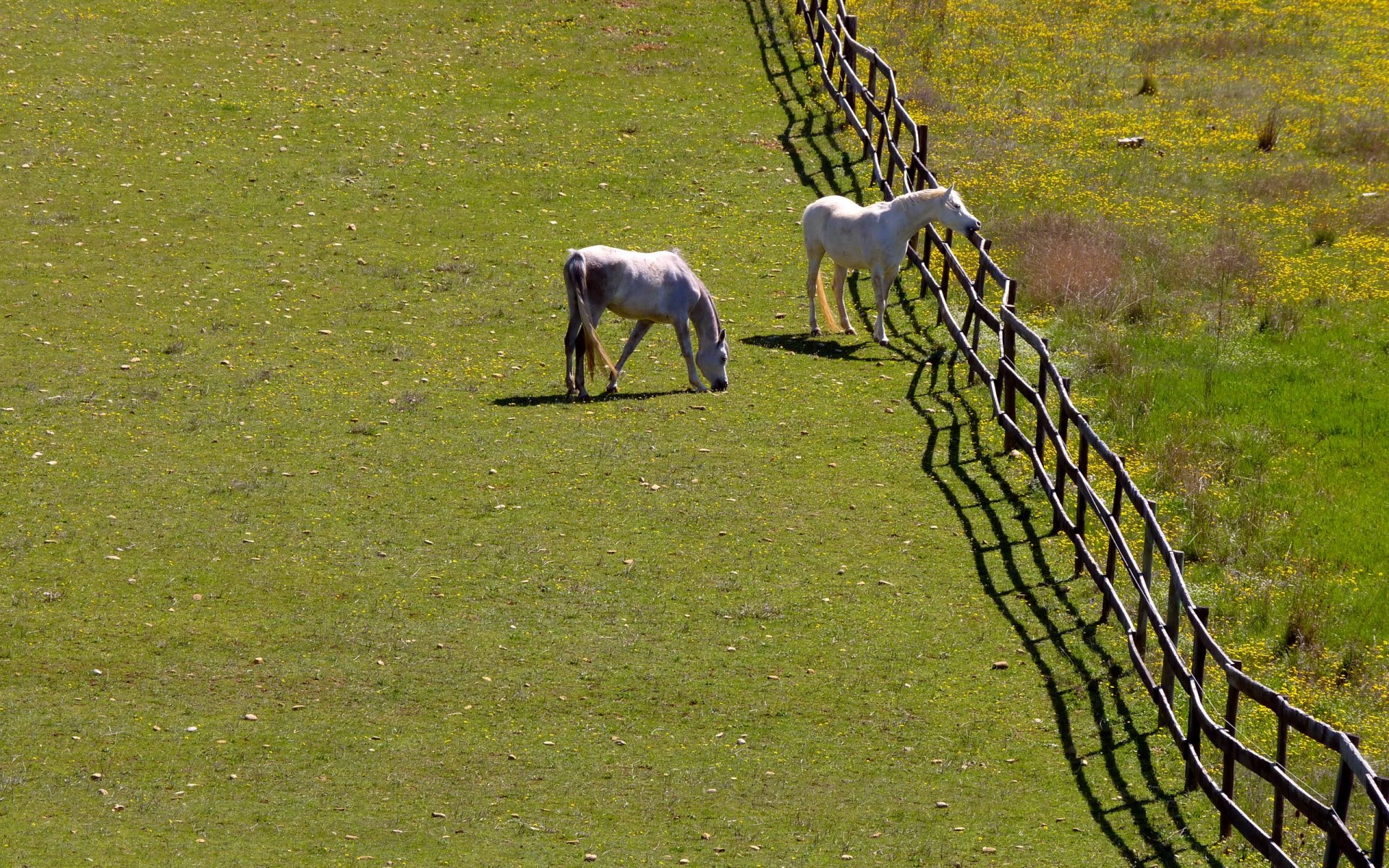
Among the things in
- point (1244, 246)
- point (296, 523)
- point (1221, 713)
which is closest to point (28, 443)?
point (296, 523)

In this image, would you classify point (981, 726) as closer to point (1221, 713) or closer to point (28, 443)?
point (1221, 713)

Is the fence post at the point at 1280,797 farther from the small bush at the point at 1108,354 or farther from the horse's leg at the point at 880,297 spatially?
the horse's leg at the point at 880,297

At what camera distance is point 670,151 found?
25797 mm

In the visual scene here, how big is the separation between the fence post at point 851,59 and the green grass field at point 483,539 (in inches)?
28.1

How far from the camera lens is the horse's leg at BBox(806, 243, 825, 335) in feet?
66.2

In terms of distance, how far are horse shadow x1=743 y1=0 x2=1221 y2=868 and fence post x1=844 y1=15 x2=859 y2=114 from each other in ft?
8.03

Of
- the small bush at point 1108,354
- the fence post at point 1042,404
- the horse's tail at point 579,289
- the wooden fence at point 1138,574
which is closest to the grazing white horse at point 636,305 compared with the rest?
the horse's tail at point 579,289

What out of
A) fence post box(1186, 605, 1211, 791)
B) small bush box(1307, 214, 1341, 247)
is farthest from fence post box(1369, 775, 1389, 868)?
small bush box(1307, 214, 1341, 247)

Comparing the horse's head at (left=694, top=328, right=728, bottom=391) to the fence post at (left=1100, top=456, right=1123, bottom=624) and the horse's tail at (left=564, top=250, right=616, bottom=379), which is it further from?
the fence post at (left=1100, top=456, right=1123, bottom=624)

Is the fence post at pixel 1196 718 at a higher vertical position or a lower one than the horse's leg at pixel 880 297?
lower

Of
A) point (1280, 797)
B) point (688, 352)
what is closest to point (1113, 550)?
point (1280, 797)

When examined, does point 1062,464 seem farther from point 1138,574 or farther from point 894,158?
point 894,158

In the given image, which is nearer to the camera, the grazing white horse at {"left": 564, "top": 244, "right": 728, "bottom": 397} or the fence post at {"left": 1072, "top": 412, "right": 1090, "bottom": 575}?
the fence post at {"left": 1072, "top": 412, "right": 1090, "bottom": 575}

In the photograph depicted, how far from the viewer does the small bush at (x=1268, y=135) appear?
86.8 ft
